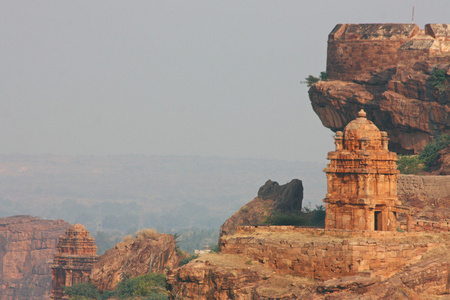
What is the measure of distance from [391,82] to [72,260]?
36945 mm

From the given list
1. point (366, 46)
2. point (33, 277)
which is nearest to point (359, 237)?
point (366, 46)

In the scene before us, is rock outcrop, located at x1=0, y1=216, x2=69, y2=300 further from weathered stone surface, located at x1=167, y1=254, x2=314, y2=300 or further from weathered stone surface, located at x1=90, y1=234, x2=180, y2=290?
weathered stone surface, located at x1=167, y1=254, x2=314, y2=300

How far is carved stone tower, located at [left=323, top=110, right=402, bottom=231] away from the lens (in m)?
45.7

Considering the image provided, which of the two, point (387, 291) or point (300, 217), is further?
point (300, 217)

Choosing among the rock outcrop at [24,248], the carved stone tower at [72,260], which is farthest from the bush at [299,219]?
the rock outcrop at [24,248]

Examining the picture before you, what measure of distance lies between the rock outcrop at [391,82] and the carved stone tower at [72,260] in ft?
88.6

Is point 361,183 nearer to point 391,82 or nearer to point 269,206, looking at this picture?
point 269,206

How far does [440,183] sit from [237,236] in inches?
660

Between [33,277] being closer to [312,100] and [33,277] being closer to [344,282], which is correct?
[312,100]

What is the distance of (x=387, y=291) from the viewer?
39906 millimetres

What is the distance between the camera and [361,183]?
4581 centimetres

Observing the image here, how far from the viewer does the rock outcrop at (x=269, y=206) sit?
71062mm

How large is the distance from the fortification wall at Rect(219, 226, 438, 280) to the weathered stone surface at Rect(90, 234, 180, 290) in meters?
36.5

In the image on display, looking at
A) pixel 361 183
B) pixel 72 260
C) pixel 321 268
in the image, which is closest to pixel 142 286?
pixel 72 260
